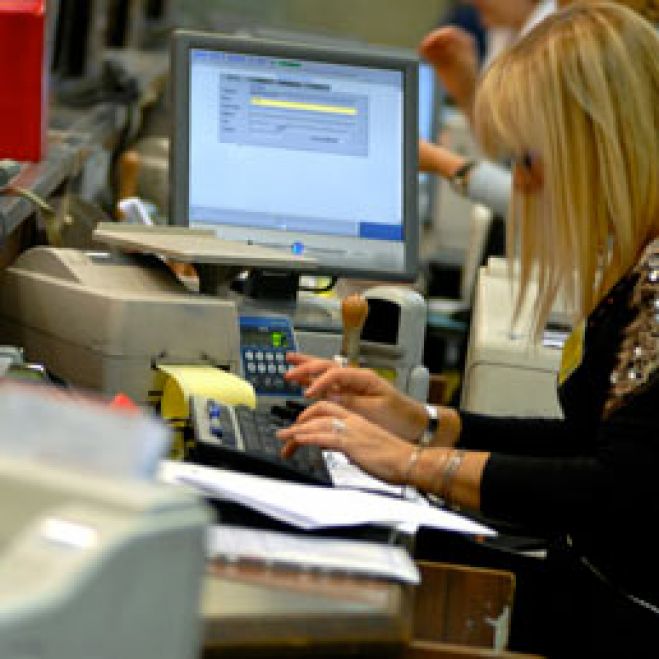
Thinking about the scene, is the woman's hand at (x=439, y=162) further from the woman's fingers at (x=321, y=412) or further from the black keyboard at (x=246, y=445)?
the woman's fingers at (x=321, y=412)

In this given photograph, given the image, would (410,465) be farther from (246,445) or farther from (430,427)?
(430,427)

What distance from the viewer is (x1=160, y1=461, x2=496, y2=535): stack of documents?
1.97m

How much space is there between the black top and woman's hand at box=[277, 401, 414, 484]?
126mm

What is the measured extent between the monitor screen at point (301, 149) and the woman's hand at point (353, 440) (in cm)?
104

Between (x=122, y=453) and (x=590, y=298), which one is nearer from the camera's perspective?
(x=122, y=453)

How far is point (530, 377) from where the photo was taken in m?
3.47

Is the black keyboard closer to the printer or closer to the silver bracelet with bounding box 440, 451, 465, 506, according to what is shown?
the silver bracelet with bounding box 440, 451, 465, 506

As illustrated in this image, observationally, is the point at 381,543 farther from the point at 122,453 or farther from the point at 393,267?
the point at 393,267

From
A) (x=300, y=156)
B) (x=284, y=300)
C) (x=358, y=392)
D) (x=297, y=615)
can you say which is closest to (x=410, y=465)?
(x=358, y=392)

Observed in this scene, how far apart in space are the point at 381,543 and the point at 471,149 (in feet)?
17.4

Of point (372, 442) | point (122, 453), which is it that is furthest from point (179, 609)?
point (372, 442)

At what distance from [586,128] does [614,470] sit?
1.56 ft

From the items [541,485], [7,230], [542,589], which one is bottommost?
[542,589]

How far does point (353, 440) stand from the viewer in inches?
92.5
